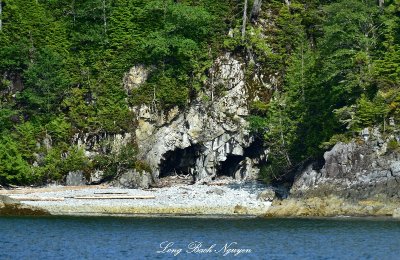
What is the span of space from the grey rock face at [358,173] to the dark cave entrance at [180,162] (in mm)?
12249

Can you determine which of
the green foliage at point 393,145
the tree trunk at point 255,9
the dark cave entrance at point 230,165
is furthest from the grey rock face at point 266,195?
the tree trunk at point 255,9

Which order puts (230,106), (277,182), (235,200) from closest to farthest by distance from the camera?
(235,200)
(277,182)
(230,106)

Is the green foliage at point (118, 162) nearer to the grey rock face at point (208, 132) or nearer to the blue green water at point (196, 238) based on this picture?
the grey rock face at point (208, 132)

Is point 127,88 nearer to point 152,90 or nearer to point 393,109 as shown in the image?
point 152,90

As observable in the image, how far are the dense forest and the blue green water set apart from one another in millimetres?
11175

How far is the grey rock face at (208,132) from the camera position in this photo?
60.6 m

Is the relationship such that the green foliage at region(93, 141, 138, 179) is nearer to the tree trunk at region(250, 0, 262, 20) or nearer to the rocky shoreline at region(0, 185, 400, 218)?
the rocky shoreline at region(0, 185, 400, 218)

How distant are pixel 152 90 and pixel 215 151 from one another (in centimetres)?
699

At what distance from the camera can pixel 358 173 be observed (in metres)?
49.5

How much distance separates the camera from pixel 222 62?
6275cm

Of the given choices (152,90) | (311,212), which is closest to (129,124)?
(152,90)

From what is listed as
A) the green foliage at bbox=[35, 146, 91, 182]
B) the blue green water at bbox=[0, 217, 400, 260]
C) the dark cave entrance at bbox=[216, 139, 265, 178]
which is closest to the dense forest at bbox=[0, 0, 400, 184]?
the green foliage at bbox=[35, 146, 91, 182]

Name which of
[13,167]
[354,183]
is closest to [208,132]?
[13,167]

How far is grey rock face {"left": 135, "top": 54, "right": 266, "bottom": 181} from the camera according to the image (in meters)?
60.6
